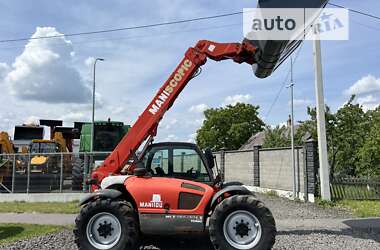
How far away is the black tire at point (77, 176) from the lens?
58.2 ft

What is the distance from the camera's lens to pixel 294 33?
26.7 feet

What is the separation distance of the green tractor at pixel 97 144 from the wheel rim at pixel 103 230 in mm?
9445

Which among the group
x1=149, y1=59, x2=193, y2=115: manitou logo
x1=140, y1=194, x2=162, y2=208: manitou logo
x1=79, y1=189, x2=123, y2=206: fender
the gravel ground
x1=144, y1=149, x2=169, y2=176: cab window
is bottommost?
the gravel ground

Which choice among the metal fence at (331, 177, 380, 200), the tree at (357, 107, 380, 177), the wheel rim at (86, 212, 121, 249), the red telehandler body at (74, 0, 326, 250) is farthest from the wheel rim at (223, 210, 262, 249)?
the tree at (357, 107, 380, 177)

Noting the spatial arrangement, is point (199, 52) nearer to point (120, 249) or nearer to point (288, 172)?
point (120, 249)

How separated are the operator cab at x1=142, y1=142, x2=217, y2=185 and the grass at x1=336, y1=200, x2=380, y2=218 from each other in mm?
6883

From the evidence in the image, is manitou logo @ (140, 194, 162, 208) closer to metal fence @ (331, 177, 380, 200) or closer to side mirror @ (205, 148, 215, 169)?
side mirror @ (205, 148, 215, 169)

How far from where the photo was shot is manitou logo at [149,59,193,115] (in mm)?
8992

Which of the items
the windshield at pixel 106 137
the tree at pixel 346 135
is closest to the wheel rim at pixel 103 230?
the windshield at pixel 106 137

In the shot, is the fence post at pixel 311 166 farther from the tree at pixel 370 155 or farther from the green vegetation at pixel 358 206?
the tree at pixel 370 155

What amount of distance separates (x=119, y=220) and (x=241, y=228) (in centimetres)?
214

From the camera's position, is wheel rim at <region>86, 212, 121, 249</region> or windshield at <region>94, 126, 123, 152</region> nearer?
wheel rim at <region>86, 212, 121, 249</region>

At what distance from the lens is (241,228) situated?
7.31 metres

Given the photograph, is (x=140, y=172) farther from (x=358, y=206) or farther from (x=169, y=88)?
(x=358, y=206)
